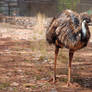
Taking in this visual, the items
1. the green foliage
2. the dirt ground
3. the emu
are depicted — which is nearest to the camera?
the emu

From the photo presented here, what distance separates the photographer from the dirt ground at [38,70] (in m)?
5.05

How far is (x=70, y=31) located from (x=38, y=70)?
2.06m

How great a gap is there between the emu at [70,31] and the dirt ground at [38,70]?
0.50 m

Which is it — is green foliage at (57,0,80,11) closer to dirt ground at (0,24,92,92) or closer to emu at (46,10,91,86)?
dirt ground at (0,24,92,92)

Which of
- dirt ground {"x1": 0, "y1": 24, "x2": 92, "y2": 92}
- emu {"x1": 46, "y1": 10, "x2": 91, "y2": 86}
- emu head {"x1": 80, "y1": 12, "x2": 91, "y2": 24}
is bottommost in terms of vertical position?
dirt ground {"x1": 0, "y1": 24, "x2": 92, "y2": 92}

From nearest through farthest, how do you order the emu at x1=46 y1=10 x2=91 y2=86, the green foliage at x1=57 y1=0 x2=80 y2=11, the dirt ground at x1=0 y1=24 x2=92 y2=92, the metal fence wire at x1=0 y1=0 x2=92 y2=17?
the emu at x1=46 y1=10 x2=91 y2=86, the dirt ground at x1=0 y1=24 x2=92 y2=92, the green foliage at x1=57 y1=0 x2=80 y2=11, the metal fence wire at x1=0 y1=0 x2=92 y2=17

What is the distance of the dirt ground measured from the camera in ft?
16.6

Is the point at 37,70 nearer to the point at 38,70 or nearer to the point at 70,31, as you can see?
the point at 38,70

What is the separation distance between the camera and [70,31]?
4.62m

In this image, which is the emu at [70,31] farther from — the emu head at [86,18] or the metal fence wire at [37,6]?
the metal fence wire at [37,6]

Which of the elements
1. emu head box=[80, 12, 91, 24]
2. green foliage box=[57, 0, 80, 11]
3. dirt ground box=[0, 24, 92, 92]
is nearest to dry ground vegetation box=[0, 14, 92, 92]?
dirt ground box=[0, 24, 92, 92]

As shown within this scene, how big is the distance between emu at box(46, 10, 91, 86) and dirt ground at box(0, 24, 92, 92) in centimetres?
50

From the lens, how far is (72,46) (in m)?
4.59

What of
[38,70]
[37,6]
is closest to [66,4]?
[37,6]
